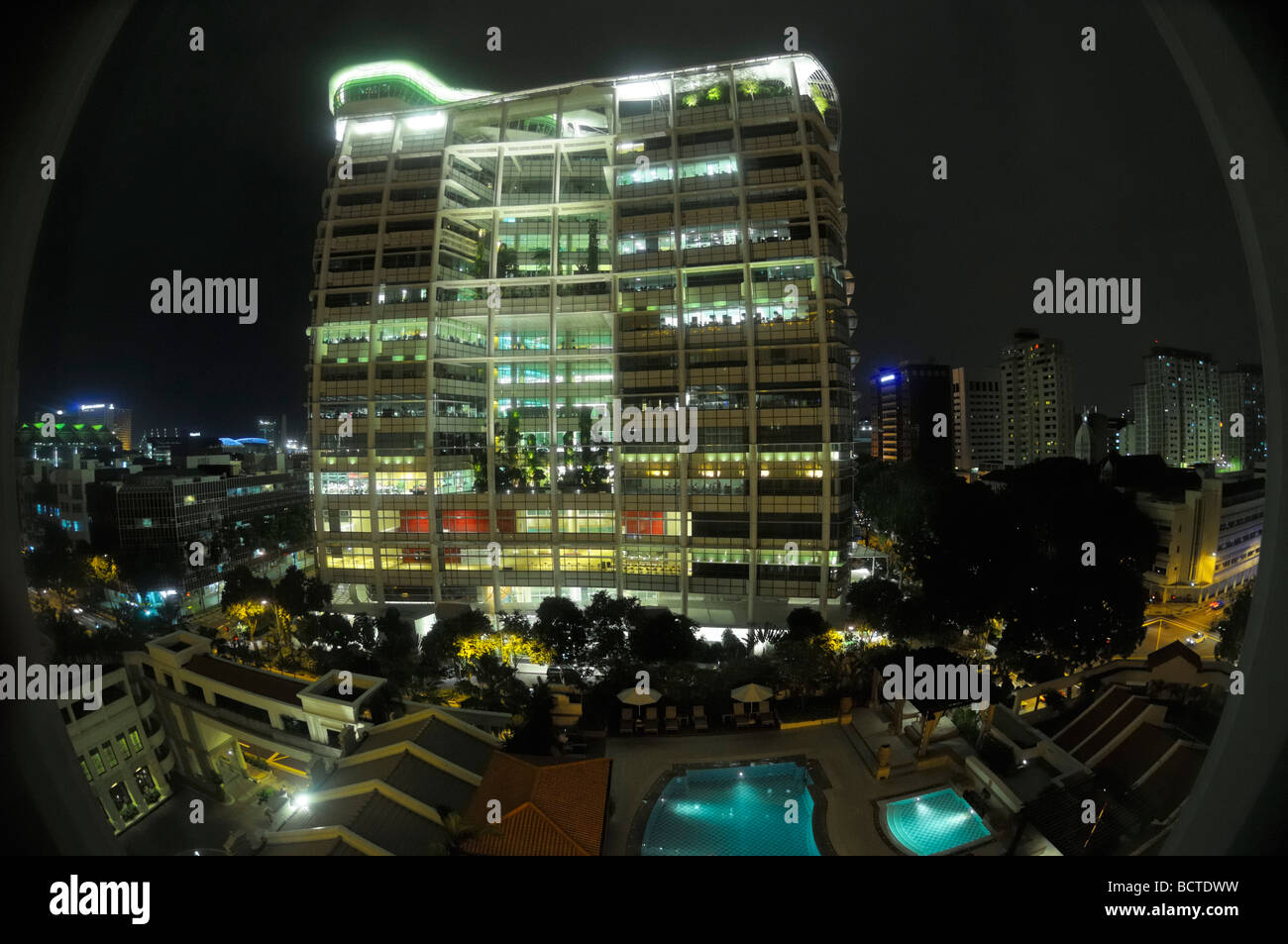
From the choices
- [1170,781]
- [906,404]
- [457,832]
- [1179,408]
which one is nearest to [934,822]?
[1170,781]

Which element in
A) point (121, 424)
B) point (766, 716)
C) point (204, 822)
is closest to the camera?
point (204, 822)

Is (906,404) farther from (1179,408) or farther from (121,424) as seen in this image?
(121,424)

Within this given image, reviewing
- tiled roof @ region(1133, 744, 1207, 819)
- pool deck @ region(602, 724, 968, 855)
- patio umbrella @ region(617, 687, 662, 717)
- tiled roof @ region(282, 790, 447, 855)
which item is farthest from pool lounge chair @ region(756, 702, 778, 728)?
tiled roof @ region(282, 790, 447, 855)

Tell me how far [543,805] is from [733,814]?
3463 millimetres

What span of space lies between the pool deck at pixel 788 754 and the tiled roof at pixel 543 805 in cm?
123

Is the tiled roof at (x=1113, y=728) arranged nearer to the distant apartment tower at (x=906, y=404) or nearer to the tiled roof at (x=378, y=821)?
the tiled roof at (x=378, y=821)

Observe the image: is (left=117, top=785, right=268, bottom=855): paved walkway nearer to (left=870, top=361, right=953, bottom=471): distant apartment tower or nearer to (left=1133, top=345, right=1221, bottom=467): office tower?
(left=1133, top=345, right=1221, bottom=467): office tower

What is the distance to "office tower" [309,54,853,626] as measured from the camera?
17.8 m

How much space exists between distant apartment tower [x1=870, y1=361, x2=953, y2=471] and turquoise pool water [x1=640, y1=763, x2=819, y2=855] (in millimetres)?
36984

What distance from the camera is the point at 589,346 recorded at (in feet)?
70.4

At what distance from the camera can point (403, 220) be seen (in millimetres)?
20328

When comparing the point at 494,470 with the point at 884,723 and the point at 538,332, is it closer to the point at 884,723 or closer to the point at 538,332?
the point at 538,332

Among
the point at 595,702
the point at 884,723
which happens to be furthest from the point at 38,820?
the point at 884,723
